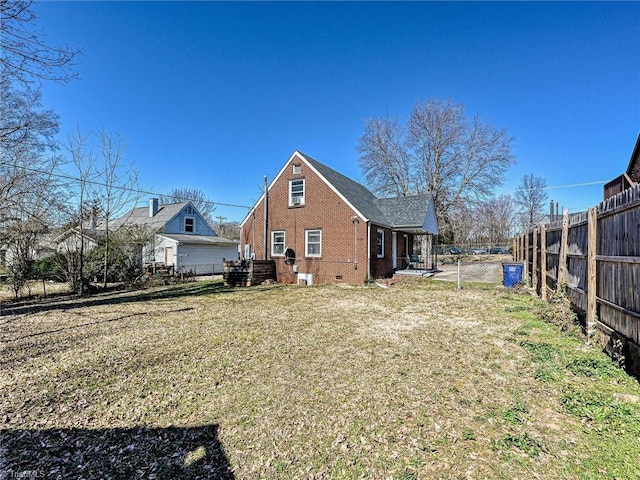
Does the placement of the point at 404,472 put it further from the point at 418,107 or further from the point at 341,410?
the point at 418,107

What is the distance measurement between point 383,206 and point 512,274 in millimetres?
8579

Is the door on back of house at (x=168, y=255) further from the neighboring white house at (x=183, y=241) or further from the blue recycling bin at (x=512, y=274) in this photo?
the blue recycling bin at (x=512, y=274)

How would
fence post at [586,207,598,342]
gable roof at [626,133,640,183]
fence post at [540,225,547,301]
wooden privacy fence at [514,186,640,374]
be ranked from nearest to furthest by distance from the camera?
wooden privacy fence at [514,186,640,374] < fence post at [586,207,598,342] < fence post at [540,225,547,301] < gable roof at [626,133,640,183]

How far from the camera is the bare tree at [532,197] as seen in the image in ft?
Answer: 139

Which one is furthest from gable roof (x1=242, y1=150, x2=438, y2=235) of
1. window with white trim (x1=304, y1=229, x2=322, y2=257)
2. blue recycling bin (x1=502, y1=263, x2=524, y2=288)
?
blue recycling bin (x1=502, y1=263, x2=524, y2=288)

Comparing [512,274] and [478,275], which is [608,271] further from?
[478,275]

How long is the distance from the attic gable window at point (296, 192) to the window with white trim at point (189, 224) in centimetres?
1465

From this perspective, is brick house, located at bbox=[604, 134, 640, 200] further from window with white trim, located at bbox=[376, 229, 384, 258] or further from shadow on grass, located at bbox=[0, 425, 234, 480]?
shadow on grass, located at bbox=[0, 425, 234, 480]

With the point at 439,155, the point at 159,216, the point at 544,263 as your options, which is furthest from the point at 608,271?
the point at 159,216

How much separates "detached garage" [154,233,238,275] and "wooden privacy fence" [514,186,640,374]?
68.2ft

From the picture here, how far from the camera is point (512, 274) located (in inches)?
488

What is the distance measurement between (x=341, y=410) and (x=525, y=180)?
5112cm

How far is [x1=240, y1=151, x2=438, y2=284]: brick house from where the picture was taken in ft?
48.6

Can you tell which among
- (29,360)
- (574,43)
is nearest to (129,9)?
(29,360)
